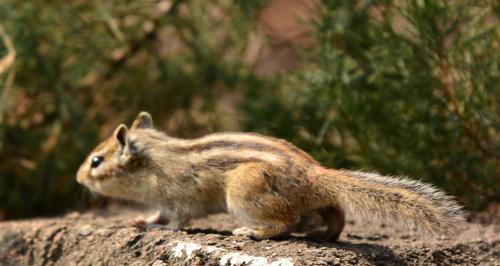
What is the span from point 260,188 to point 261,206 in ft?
0.33

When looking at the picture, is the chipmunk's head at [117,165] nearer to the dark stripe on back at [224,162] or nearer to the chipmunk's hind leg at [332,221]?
the dark stripe on back at [224,162]

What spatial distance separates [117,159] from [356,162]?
6.96ft

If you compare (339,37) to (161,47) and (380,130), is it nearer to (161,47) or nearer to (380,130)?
(380,130)

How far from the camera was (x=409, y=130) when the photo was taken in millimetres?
6652

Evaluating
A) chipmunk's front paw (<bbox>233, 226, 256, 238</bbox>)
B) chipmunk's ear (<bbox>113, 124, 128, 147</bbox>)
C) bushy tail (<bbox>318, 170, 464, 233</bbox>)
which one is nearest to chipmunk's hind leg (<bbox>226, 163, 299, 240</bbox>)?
chipmunk's front paw (<bbox>233, 226, 256, 238</bbox>)

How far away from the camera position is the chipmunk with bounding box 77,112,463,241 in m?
4.65

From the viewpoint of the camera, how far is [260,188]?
15.7 ft

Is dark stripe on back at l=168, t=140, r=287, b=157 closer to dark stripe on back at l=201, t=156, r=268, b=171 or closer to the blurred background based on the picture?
dark stripe on back at l=201, t=156, r=268, b=171

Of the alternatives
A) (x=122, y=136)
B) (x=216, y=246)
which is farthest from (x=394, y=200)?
(x=122, y=136)

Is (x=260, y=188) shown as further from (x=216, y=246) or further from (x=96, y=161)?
(x=96, y=161)

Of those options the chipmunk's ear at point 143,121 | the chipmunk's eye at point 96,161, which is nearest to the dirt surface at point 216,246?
the chipmunk's eye at point 96,161

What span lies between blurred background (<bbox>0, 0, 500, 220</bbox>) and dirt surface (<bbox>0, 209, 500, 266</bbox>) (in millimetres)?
825

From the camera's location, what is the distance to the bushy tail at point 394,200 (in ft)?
14.8

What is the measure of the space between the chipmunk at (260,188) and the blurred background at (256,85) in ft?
5.75
